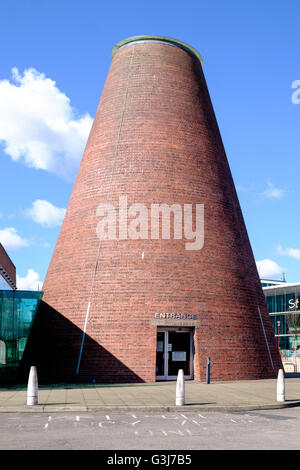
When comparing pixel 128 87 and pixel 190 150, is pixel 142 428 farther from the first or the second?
pixel 128 87

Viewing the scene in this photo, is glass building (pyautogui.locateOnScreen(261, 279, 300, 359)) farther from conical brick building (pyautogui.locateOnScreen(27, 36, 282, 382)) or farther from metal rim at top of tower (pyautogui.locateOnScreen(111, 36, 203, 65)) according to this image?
metal rim at top of tower (pyautogui.locateOnScreen(111, 36, 203, 65))

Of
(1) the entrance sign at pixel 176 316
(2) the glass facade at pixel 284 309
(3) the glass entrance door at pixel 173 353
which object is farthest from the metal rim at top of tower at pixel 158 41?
(2) the glass facade at pixel 284 309

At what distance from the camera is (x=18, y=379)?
21844 millimetres

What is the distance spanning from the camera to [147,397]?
15344 mm

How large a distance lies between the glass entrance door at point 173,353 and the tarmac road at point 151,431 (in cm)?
805

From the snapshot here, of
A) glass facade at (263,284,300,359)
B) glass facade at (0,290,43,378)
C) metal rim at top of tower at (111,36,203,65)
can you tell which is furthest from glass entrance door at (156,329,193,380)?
glass facade at (263,284,300,359)

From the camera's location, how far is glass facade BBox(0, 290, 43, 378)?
2116 cm

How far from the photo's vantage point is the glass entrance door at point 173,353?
21.1m

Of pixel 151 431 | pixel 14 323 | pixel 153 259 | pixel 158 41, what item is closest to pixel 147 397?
pixel 151 431

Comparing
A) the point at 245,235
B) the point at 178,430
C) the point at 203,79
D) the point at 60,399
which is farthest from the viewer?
the point at 203,79

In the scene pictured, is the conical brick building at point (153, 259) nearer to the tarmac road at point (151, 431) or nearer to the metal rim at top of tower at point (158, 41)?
the metal rim at top of tower at point (158, 41)

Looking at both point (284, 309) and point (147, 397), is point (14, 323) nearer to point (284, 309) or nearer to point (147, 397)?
point (147, 397)
